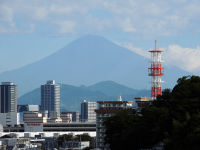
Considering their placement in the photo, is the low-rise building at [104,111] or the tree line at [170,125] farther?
the low-rise building at [104,111]

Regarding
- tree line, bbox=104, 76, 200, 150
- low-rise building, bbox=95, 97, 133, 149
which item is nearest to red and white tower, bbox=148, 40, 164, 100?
low-rise building, bbox=95, 97, 133, 149

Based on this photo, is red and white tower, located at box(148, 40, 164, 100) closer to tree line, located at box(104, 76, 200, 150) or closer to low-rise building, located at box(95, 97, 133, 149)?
low-rise building, located at box(95, 97, 133, 149)

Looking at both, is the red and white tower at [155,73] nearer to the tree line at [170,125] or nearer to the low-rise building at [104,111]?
the low-rise building at [104,111]

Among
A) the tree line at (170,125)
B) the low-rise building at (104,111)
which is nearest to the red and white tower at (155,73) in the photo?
the low-rise building at (104,111)

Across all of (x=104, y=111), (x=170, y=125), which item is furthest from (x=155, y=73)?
(x=170, y=125)

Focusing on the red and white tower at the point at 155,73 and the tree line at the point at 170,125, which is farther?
the red and white tower at the point at 155,73

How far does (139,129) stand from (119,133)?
11.0 metres

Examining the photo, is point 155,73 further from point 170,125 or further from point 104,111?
point 170,125

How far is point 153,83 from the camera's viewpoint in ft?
563

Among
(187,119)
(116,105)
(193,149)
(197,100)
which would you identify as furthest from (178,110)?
(116,105)

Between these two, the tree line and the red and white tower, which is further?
the red and white tower

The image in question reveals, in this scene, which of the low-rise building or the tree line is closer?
the tree line

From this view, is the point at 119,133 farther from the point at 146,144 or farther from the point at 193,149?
the point at 193,149

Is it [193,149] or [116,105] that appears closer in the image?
[193,149]
